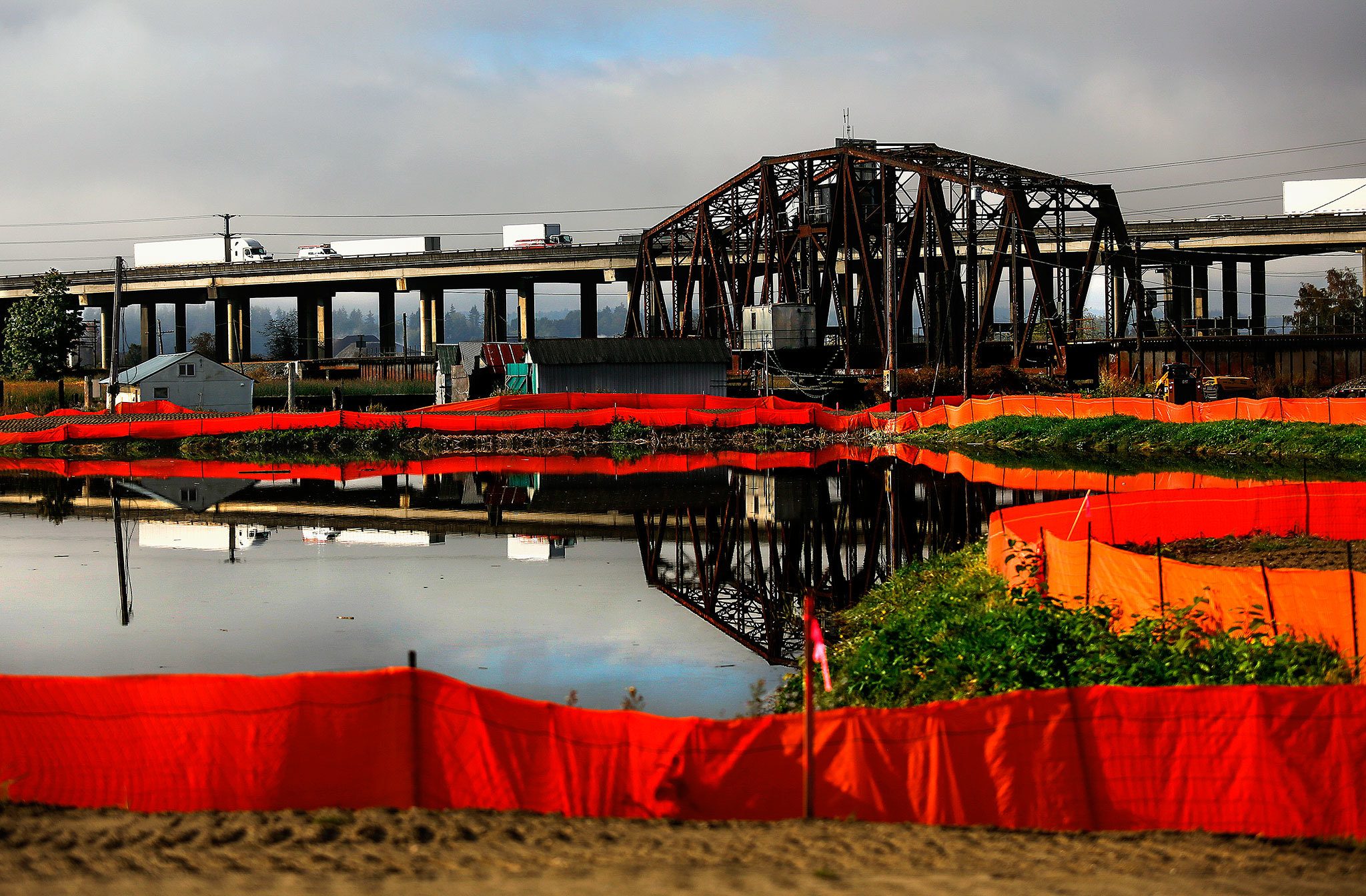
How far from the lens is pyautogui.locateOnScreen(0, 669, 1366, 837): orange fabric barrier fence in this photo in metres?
8.89

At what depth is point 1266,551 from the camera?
773 inches

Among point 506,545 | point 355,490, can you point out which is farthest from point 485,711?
point 355,490

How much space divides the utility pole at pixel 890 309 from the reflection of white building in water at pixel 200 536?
36.3m

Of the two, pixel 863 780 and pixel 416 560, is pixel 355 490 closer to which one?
pixel 416 560

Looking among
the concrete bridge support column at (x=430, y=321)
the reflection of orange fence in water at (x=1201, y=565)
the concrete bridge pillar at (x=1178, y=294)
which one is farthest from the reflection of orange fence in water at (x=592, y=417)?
the concrete bridge support column at (x=430, y=321)

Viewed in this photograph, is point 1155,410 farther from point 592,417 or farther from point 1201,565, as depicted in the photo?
point 1201,565

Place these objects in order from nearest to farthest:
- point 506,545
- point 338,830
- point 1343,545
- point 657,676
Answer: point 338,830 → point 657,676 → point 1343,545 → point 506,545

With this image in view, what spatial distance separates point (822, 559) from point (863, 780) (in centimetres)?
1558

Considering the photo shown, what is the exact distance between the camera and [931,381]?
6575 cm

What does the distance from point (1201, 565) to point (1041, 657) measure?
189 inches

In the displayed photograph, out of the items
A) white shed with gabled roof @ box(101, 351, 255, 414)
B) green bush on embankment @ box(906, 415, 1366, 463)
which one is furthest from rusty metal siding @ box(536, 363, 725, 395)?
white shed with gabled roof @ box(101, 351, 255, 414)

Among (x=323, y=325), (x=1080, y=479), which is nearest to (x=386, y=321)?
(x=323, y=325)

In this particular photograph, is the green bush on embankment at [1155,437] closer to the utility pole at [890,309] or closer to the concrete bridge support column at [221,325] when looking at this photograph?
the utility pole at [890,309]

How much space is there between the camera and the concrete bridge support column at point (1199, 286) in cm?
9162
